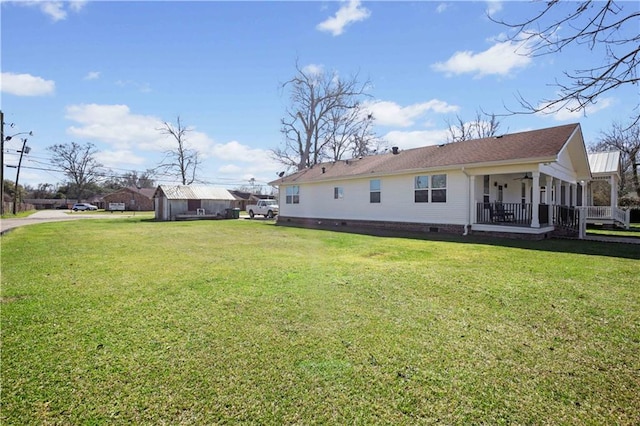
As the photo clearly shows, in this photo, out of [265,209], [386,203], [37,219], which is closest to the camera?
[386,203]

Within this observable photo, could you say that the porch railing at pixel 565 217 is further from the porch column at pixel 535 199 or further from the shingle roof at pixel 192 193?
the shingle roof at pixel 192 193

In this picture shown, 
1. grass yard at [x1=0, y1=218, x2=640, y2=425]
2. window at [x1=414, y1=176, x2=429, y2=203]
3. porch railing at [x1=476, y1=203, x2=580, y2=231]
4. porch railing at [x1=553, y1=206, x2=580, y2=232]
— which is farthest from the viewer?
window at [x1=414, y1=176, x2=429, y2=203]

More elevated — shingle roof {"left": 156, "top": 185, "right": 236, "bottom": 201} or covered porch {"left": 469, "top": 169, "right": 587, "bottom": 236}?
shingle roof {"left": 156, "top": 185, "right": 236, "bottom": 201}

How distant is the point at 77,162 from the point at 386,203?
6538cm

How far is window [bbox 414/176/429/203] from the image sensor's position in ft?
48.2

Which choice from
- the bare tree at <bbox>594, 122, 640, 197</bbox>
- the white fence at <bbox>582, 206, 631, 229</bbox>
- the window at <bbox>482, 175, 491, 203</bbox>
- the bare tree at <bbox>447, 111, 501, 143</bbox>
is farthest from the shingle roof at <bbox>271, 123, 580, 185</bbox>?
the bare tree at <bbox>594, 122, 640, 197</bbox>

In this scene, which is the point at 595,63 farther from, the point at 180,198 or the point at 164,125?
the point at 164,125

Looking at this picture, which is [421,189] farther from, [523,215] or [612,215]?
[612,215]

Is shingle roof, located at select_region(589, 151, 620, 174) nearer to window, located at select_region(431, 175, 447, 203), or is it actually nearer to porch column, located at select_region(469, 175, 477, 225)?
porch column, located at select_region(469, 175, 477, 225)

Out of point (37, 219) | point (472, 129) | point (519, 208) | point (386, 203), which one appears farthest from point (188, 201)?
point (472, 129)

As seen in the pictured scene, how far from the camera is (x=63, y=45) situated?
987cm

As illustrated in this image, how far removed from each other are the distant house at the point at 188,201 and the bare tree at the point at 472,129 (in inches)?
964

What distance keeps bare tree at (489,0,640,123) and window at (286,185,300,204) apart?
18.4 metres

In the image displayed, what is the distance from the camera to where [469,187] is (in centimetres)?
1330
